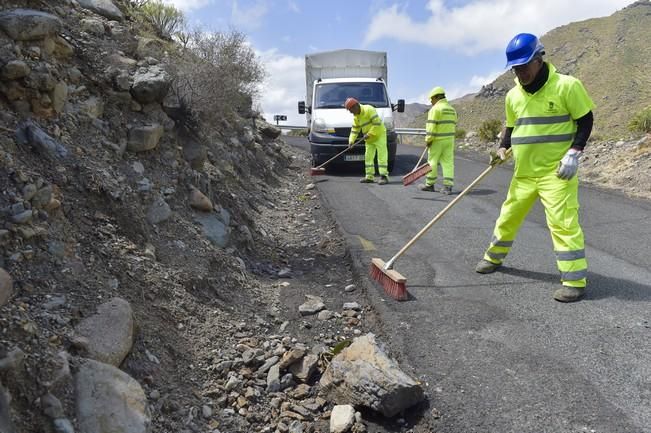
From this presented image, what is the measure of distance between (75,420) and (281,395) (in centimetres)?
118

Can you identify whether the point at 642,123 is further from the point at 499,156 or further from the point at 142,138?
the point at 142,138

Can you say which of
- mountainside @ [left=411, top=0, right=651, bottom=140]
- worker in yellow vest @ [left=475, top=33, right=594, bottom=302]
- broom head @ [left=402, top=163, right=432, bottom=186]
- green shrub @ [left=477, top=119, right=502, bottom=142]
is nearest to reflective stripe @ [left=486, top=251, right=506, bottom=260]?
worker in yellow vest @ [left=475, top=33, right=594, bottom=302]

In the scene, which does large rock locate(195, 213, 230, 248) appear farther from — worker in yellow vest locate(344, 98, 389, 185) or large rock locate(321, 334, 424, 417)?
worker in yellow vest locate(344, 98, 389, 185)

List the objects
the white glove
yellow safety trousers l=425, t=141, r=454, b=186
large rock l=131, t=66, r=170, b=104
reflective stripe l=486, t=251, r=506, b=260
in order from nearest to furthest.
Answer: the white glove
reflective stripe l=486, t=251, r=506, b=260
large rock l=131, t=66, r=170, b=104
yellow safety trousers l=425, t=141, r=454, b=186

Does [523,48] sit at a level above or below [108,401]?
above

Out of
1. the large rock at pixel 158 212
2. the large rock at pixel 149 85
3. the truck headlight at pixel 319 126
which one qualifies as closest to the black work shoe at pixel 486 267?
the large rock at pixel 158 212

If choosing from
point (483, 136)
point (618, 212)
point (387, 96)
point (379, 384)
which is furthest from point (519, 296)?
point (483, 136)

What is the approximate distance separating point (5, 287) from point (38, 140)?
1512mm

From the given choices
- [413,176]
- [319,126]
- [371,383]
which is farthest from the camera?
[319,126]

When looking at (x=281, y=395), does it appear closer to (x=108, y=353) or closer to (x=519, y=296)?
(x=108, y=353)

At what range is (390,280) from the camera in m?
4.30

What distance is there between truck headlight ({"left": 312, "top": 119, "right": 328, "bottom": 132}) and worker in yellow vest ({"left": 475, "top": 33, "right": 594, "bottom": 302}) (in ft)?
24.5

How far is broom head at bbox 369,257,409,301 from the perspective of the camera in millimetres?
4156

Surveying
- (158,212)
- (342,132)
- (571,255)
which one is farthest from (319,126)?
(571,255)
